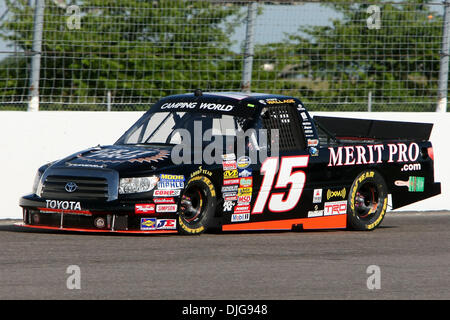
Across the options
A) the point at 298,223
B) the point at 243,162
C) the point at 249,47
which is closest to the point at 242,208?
the point at 243,162

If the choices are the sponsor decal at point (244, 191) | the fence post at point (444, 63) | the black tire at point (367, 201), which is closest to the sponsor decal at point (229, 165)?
the sponsor decal at point (244, 191)

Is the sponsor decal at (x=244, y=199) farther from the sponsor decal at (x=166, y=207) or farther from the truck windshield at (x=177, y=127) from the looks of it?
the sponsor decal at (x=166, y=207)

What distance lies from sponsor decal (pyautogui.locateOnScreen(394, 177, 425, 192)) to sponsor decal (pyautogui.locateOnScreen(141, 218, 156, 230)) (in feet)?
11.9

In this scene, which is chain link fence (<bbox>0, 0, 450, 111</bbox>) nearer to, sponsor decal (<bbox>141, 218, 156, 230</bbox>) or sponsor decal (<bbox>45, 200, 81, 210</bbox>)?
sponsor decal (<bbox>45, 200, 81, 210</bbox>)

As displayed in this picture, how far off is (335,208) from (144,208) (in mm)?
2655

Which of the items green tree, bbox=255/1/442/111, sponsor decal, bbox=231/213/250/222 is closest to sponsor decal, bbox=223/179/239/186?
sponsor decal, bbox=231/213/250/222

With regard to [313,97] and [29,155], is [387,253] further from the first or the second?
[313,97]

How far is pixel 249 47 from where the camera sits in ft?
44.3

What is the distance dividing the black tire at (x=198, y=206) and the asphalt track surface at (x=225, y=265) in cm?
13

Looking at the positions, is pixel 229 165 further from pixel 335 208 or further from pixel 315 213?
pixel 335 208

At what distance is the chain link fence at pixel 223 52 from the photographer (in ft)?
42.1

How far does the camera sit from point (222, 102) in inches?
421
